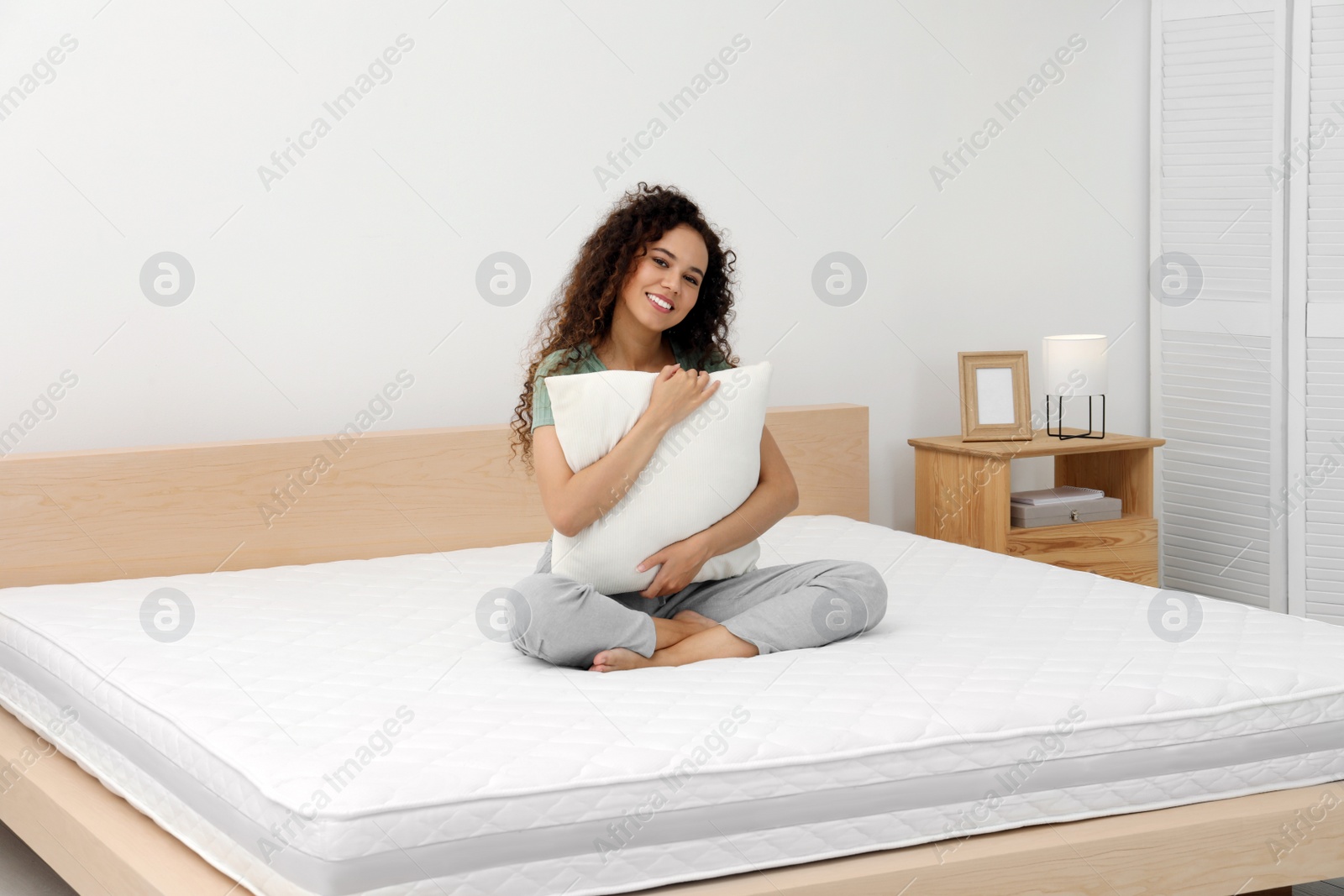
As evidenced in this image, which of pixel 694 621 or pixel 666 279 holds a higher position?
pixel 666 279

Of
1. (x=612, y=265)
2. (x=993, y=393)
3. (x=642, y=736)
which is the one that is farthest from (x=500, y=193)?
(x=642, y=736)

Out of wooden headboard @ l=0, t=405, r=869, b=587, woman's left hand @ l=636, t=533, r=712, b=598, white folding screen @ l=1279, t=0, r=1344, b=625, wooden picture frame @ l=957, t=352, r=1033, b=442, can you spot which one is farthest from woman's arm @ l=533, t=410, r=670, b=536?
white folding screen @ l=1279, t=0, r=1344, b=625

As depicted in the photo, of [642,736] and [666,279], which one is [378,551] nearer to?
[666,279]

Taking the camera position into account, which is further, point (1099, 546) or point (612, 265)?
point (1099, 546)

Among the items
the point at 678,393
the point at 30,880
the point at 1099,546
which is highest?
the point at 678,393

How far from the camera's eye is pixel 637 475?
6.34 ft

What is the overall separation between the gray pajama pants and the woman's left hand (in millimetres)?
56

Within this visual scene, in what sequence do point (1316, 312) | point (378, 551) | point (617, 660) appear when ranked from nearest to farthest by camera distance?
point (617, 660)
point (378, 551)
point (1316, 312)

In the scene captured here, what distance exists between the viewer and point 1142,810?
1.58 meters

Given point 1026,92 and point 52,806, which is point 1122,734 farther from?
point 1026,92

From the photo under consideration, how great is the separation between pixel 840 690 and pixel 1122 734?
338 mm

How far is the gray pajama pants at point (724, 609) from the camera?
5.91ft

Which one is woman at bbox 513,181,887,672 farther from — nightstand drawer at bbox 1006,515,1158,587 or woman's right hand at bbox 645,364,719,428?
nightstand drawer at bbox 1006,515,1158,587

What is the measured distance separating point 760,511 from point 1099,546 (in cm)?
148
